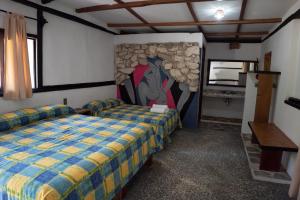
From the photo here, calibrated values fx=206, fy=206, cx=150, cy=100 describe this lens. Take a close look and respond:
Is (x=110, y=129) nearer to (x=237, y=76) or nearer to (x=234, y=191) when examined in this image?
(x=234, y=191)

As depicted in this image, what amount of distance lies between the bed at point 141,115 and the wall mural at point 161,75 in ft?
1.94

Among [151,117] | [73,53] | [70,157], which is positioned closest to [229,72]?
[151,117]

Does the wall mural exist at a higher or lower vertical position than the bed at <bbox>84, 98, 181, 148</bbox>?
higher

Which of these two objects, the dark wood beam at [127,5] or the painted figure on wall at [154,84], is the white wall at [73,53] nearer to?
the dark wood beam at [127,5]

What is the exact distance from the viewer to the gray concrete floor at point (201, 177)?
234cm

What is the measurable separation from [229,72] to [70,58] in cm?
446

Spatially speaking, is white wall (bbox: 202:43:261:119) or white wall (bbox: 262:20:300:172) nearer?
white wall (bbox: 262:20:300:172)

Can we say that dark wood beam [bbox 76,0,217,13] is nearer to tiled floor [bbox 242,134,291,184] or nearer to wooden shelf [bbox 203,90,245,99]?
tiled floor [bbox 242,134,291,184]

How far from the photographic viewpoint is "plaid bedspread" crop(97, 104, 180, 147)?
11.9 feet

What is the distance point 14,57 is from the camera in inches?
106

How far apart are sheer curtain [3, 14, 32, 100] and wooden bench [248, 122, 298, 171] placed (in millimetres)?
3270

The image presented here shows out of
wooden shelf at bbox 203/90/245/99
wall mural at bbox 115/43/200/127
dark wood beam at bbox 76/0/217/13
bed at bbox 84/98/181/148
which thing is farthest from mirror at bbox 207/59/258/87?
dark wood beam at bbox 76/0/217/13

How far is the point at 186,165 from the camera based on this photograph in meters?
3.05

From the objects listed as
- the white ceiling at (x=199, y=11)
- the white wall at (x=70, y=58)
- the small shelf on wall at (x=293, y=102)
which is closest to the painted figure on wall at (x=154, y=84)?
the white wall at (x=70, y=58)
